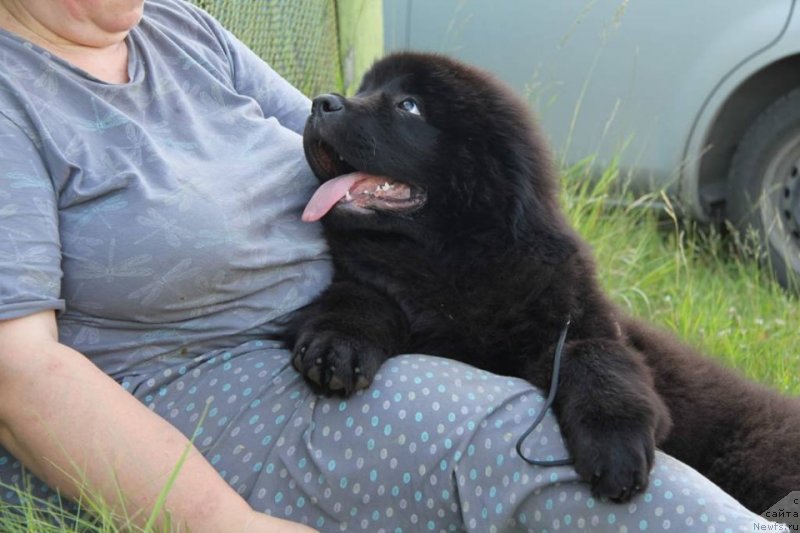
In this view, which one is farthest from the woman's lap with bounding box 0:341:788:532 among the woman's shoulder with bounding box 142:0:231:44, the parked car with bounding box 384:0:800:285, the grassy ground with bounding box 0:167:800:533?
the parked car with bounding box 384:0:800:285

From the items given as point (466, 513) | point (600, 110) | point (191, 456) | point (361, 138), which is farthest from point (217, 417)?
point (600, 110)

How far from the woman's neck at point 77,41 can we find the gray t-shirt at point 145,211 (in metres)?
0.05

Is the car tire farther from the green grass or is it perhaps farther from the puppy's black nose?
the puppy's black nose

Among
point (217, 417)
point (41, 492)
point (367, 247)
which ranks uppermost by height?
point (367, 247)

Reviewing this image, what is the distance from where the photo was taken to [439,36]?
195 inches

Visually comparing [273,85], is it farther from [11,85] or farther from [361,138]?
[11,85]

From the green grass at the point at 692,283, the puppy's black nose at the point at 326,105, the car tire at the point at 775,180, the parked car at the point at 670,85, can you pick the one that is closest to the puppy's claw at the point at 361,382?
the puppy's black nose at the point at 326,105

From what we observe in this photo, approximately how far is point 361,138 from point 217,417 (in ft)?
2.51

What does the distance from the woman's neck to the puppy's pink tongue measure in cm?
51

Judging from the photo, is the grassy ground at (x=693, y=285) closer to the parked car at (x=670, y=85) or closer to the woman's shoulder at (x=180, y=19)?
the parked car at (x=670, y=85)

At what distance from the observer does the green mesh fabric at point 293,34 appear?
148 inches

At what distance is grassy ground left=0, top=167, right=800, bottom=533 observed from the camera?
373 centimetres

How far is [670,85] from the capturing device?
15.4ft

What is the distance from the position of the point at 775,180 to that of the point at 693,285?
28.3 inches
